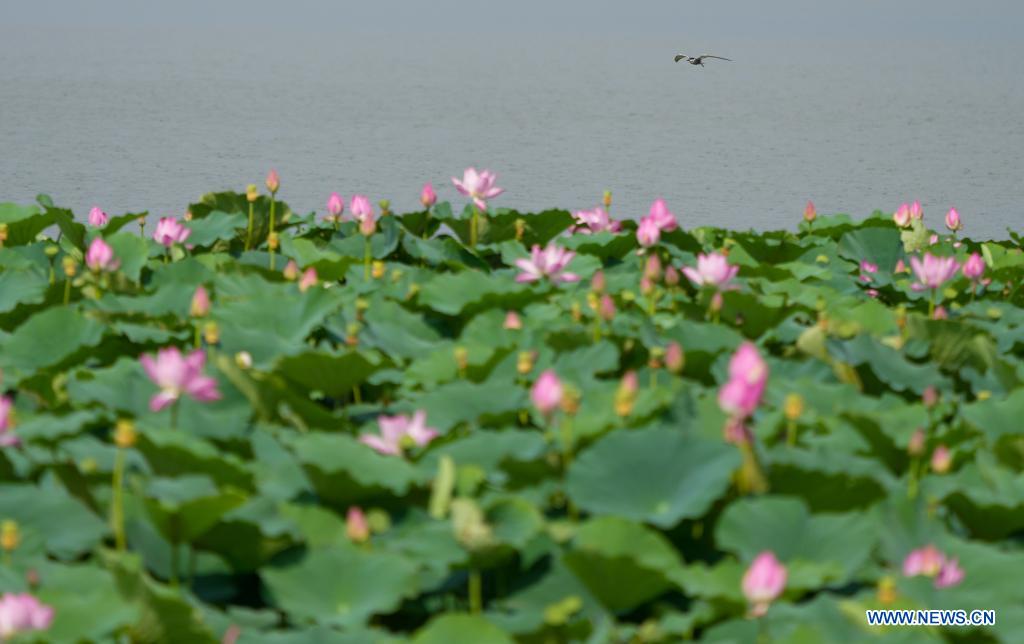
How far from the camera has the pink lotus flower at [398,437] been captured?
239 cm

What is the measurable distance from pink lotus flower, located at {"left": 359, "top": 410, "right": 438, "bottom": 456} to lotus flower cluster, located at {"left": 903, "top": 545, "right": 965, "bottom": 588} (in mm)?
811

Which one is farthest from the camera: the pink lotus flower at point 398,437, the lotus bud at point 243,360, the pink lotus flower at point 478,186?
the pink lotus flower at point 478,186

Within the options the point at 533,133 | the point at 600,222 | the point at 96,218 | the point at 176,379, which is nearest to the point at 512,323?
the point at 176,379

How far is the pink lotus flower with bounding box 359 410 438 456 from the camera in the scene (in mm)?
2389

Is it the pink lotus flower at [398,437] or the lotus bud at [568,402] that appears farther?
the pink lotus flower at [398,437]

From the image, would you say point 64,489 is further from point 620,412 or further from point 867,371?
point 867,371

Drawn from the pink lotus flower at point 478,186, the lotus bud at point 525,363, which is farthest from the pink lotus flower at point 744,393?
the pink lotus flower at point 478,186

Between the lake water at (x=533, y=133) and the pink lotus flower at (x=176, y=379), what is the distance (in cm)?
692

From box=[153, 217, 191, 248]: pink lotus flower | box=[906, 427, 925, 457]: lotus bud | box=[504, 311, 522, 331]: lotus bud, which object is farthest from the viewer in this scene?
box=[153, 217, 191, 248]: pink lotus flower

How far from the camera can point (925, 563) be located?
2.02 meters

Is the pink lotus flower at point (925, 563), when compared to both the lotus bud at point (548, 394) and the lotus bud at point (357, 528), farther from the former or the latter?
the lotus bud at point (357, 528)

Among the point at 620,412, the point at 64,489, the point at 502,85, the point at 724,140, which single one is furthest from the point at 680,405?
the point at 502,85

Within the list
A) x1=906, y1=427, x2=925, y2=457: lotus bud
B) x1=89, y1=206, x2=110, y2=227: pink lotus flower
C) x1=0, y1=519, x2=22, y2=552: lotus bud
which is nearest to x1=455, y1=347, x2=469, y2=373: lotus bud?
x1=906, y1=427, x2=925, y2=457: lotus bud

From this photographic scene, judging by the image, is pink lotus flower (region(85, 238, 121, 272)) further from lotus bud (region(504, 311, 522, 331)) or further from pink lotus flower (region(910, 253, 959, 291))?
pink lotus flower (region(910, 253, 959, 291))
